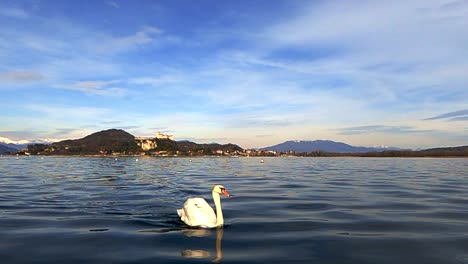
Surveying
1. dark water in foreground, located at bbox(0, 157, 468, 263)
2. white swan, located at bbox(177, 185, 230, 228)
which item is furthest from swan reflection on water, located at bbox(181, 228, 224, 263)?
white swan, located at bbox(177, 185, 230, 228)

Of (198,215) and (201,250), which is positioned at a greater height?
(198,215)

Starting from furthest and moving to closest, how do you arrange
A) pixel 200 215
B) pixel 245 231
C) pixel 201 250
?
pixel 200 215 → pixel 245 231 → pixel 201 250

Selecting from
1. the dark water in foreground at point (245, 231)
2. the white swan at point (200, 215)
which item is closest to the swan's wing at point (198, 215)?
the white swan at point (200, 215)

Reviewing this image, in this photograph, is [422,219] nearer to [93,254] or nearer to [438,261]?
[438,261]

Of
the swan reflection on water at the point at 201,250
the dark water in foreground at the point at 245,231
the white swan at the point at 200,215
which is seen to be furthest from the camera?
the white swan at the point at 200,215

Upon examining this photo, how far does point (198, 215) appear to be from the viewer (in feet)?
50.6

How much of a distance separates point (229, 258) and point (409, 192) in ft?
66.0

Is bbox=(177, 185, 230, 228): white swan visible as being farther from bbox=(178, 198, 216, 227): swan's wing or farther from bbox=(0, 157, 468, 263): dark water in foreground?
bbox=(0, 157, 468, 263): dark water in foreground

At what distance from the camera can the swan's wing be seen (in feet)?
50.2

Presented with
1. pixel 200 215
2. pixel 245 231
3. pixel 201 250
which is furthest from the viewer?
pixel 200 215

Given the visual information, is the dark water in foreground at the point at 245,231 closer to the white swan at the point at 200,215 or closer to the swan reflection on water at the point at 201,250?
the swan reflection on water at the point at 201,250

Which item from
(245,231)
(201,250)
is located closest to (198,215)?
(245,231)

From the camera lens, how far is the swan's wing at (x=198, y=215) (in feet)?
50.2

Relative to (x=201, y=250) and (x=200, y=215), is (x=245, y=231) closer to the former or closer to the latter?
(x=200, y=215)
